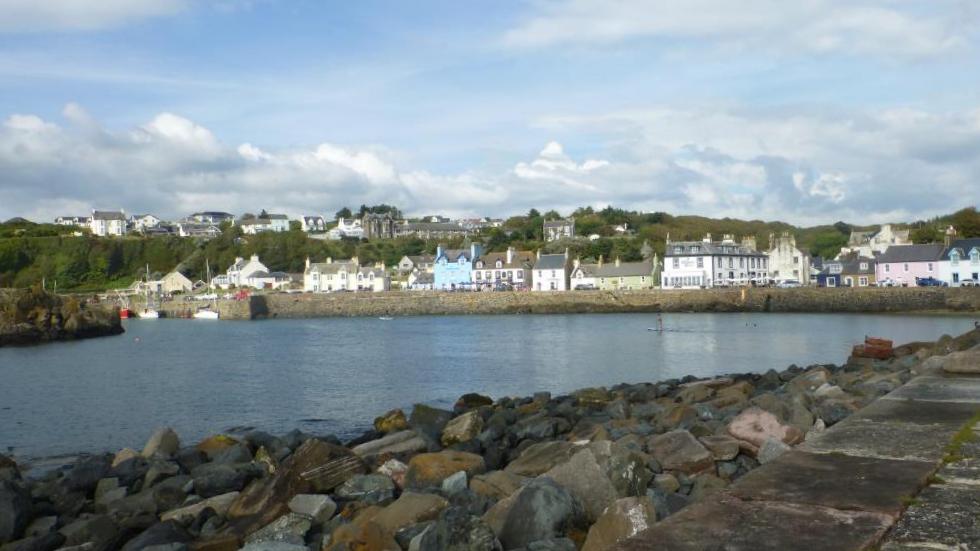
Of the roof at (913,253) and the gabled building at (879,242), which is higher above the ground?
the gabled building at (879,242)

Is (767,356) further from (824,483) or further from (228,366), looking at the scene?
(824,483)

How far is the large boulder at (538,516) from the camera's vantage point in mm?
→ 6480

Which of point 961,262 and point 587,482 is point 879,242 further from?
point 587,482

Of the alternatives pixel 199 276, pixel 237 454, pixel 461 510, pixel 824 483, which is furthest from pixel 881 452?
pixel 199 276

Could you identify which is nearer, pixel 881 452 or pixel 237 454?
pixel 881 452

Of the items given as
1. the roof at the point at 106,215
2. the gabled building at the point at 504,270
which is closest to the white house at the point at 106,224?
the roof at the point at 106,215

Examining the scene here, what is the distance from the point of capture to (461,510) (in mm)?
6773

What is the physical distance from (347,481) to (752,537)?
664cm

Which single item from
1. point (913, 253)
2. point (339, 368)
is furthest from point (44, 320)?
point (913, 253)

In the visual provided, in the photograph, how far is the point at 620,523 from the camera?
6.00 metres

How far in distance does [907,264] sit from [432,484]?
79.7 m

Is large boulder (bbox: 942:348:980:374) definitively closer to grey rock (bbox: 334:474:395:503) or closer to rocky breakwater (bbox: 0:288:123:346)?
grey rock (bbox: 334:474:395:503)

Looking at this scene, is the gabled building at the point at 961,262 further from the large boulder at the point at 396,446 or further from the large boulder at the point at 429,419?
the large boulder at the point at 396,446

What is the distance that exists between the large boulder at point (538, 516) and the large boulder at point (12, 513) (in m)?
6.96
